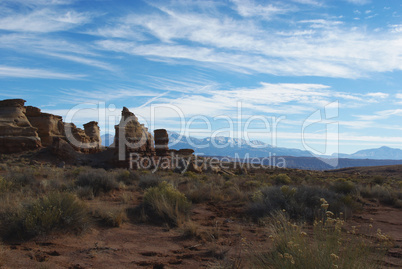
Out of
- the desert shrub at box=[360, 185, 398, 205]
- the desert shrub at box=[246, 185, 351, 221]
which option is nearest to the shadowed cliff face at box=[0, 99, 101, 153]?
the desert shrub at box=[246, 185, 351, 221]

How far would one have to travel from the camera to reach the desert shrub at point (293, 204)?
8.62 meters

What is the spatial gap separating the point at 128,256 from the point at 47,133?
40.2 m

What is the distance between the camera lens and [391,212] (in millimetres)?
10906

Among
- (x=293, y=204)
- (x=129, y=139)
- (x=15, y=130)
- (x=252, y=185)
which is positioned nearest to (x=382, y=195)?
(x=252, y=185)

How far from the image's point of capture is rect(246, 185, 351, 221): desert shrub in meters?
8.62

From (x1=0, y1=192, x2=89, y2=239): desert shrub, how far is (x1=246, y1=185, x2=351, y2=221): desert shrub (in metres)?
5.18

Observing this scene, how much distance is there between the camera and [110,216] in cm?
749

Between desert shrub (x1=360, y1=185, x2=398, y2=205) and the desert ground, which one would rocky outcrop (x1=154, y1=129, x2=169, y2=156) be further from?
desert shrub (x1=360, y1=185, x2=398, y2=205)

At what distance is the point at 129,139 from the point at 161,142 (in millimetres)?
5455

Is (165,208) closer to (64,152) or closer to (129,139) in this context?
(129,139)

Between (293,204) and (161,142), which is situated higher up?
(161,142)

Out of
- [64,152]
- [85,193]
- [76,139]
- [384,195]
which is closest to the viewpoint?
[85,193]

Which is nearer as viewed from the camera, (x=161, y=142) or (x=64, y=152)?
(x=64, y=152)

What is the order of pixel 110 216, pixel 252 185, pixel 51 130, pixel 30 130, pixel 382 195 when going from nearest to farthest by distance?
pixel 110 216, pixel 382 195, pixel 252 185, pixel 30 130, pixel 51 130
